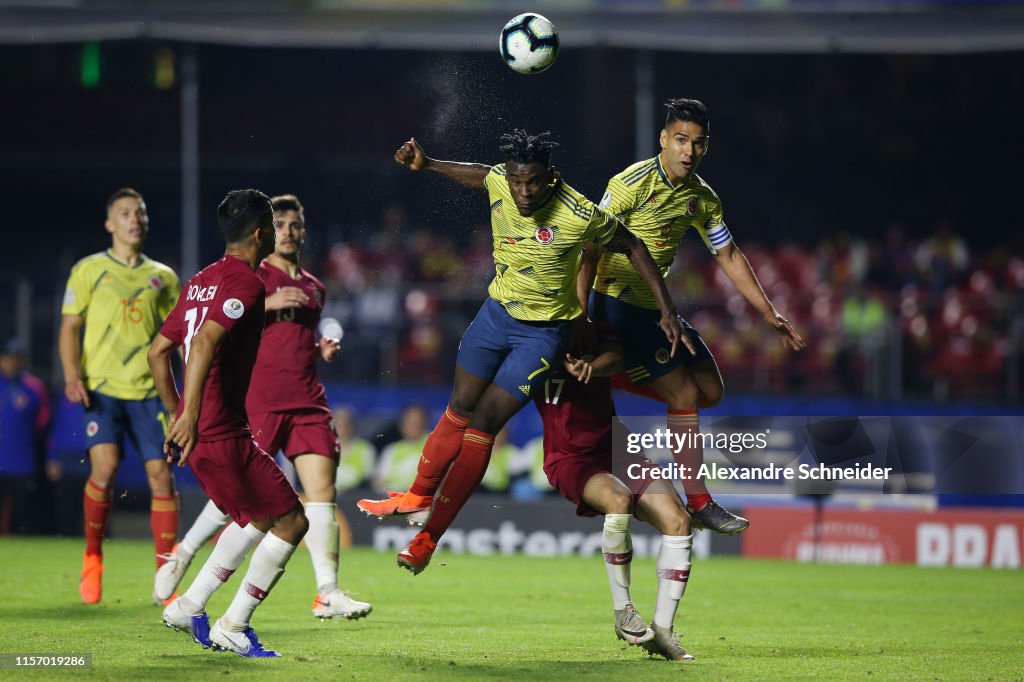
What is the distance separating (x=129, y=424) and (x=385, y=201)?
463 inches

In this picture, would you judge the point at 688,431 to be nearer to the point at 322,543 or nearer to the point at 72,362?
the point at 322,543

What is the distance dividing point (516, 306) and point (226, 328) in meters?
1.60

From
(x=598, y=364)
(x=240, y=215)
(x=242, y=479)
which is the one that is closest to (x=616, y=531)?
(x=598, y=364)

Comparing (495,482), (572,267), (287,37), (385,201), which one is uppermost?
(287,37)

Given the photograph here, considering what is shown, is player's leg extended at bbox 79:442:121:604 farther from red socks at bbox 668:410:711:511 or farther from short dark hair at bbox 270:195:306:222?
red socks at bbox 668:410:711:511

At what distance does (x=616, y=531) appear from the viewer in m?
7.67

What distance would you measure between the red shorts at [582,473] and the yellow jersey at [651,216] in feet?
2.98

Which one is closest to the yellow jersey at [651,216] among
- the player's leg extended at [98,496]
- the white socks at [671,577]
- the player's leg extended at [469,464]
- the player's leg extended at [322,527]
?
the player's leg extended at [469,464]

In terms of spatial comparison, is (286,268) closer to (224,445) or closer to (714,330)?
(224,445)

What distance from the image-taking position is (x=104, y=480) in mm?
9586

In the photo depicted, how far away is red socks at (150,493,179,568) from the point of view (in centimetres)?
952

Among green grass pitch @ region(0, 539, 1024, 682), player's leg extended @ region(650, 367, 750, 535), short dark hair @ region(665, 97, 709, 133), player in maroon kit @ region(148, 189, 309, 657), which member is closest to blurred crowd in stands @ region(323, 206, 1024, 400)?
green grass pitch @ region(0, 539, 1024, 682)

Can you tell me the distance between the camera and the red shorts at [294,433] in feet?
29.6

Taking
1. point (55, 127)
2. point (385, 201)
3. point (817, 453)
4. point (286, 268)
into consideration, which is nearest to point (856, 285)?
point (817, 453)
